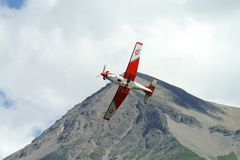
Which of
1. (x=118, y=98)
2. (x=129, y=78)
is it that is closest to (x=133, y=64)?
(x=129, y=78)

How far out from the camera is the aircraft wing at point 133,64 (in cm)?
11462

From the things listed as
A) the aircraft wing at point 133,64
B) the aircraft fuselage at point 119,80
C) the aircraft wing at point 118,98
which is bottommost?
the aircraft wing at point 118,98

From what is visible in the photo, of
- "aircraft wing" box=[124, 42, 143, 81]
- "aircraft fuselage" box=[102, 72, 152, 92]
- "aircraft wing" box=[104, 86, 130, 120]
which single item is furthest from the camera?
"aircraft wing" box=[104, 86, 130, 120]

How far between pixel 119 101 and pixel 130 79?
10.6m

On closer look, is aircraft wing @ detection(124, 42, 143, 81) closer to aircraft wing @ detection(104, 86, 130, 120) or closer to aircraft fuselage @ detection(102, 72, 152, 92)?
aircraft fuselage @ detection(102, 72, 152, 92)

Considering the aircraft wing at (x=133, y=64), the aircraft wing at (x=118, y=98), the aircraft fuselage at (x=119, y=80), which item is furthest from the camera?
the aircraft wing at (x=118, y=98)

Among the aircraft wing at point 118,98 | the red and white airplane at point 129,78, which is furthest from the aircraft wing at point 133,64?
the aircraft wing at point 118,98

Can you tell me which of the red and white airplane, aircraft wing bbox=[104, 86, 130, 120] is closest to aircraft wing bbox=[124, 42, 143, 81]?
the red and white airplane

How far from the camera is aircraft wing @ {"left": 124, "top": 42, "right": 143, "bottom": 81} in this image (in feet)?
376

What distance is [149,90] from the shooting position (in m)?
122

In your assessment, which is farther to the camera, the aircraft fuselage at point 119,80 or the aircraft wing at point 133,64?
the aircraft wing at point 133,64

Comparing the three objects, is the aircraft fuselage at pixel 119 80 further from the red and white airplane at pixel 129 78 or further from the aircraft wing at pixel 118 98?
the aircraft wing at pixel 118 98

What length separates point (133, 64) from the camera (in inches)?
4609

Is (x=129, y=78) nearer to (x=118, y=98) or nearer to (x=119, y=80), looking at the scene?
(x=119, y=80)
